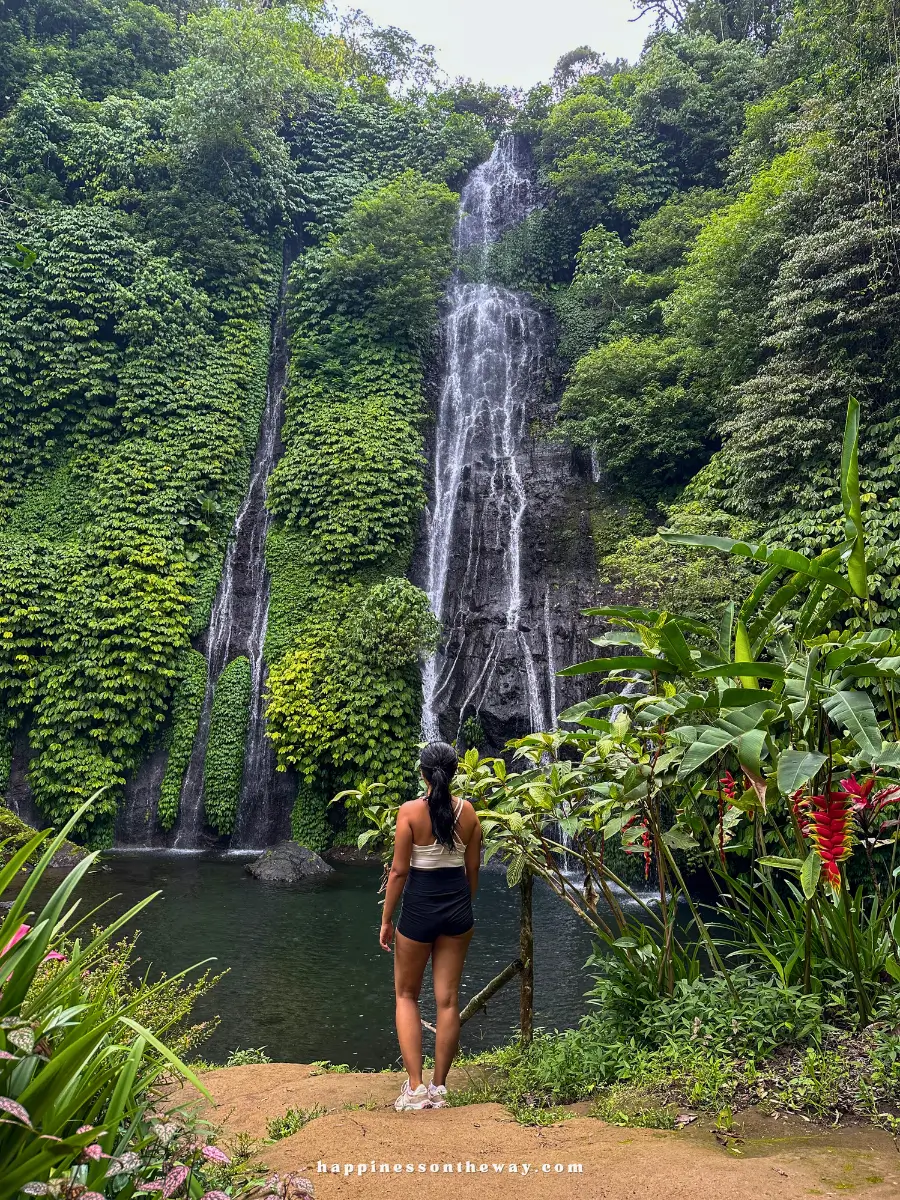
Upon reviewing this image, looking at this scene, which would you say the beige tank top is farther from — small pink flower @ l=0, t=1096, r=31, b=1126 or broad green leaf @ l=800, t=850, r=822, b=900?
small pink flower @ l=0, t=1096, r=31, b=1126

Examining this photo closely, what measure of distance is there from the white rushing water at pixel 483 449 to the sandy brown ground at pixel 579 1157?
867 centimetres

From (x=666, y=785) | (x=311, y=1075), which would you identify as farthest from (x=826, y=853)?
(x=311, y=1075)

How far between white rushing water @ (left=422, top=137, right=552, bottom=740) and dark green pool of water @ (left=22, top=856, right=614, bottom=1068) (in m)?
3.25

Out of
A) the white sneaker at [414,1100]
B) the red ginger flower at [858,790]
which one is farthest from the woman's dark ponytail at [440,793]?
the red ginger flower at [858,790]

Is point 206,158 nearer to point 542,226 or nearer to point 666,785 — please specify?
point 542,226

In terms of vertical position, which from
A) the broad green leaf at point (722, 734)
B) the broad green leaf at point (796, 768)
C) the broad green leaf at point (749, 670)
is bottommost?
the broad green leaf at point (796, 768)

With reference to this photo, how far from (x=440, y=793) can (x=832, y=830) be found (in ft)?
4.75

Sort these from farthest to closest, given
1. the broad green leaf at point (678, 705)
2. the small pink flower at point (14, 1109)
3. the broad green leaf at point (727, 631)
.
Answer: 1. the broad green leaf at point (727, 631)
2. the broad green leaf at point (678, 705)
3. the small pink flower at point (14, 1109)

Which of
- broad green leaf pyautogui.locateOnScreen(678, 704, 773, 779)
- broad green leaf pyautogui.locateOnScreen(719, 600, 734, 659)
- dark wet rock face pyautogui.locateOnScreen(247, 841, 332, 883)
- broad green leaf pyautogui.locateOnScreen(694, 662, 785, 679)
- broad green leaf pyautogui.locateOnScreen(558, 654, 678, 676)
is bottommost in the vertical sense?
dark wet rock face pyautogui.locateOnScreen(247, 841, 332, 883)

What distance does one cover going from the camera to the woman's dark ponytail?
10.4ft

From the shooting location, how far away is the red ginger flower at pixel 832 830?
2.41 metres

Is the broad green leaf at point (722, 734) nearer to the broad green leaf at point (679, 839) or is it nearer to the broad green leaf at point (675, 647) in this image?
the broad green leaf at point (675, 647)

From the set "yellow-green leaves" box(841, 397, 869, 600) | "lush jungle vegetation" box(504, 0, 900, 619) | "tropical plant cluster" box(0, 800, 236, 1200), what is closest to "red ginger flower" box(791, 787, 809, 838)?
"yellow-green leaves" box(841, 397, 869, 600)

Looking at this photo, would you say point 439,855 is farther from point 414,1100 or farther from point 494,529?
point 494,529
